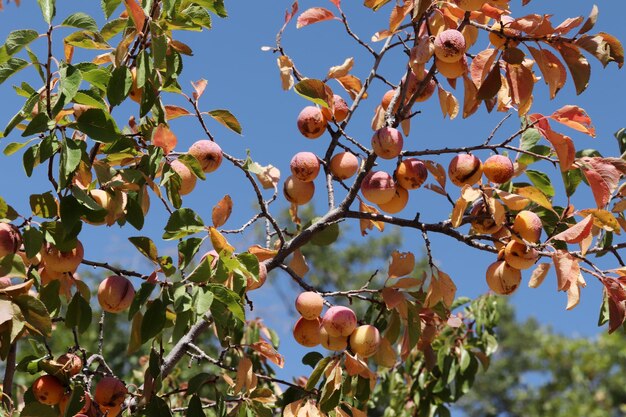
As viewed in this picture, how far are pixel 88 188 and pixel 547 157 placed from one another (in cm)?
105

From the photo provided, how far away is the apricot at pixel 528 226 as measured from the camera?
5.21ft

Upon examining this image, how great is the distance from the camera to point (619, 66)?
1.57 m

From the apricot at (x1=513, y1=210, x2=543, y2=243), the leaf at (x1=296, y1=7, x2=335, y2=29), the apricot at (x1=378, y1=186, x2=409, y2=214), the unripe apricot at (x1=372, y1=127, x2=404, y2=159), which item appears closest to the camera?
the apricot at (x1=513, y1=210, x2=543, y2=243)

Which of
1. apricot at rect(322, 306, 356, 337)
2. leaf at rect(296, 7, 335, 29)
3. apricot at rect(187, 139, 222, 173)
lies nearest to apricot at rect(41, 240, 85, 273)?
apricot at rect(187, 139, 222, 173)

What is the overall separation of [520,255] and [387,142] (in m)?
0.39

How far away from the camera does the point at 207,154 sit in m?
1.73

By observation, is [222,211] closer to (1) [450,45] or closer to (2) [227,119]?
(2) [227,119]

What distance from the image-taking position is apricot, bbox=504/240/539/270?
1.58m

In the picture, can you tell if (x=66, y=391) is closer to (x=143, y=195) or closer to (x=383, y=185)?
(x=143, y=195)

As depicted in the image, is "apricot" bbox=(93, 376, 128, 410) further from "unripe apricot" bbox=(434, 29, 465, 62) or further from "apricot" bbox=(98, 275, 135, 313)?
"unripe apricot" bbox=(434, 29, 465, 62)

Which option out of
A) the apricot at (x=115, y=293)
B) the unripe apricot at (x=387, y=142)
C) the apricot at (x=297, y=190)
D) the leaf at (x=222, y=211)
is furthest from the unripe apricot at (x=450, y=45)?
the apricot at (x=115, y=293)

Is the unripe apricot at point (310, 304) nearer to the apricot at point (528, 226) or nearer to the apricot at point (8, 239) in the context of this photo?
the apricot at point (528, 226)

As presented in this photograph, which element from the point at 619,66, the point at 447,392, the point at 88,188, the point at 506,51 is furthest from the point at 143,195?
the point at 447,392

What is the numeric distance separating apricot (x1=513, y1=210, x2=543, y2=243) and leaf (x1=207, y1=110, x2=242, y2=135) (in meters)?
0.68
